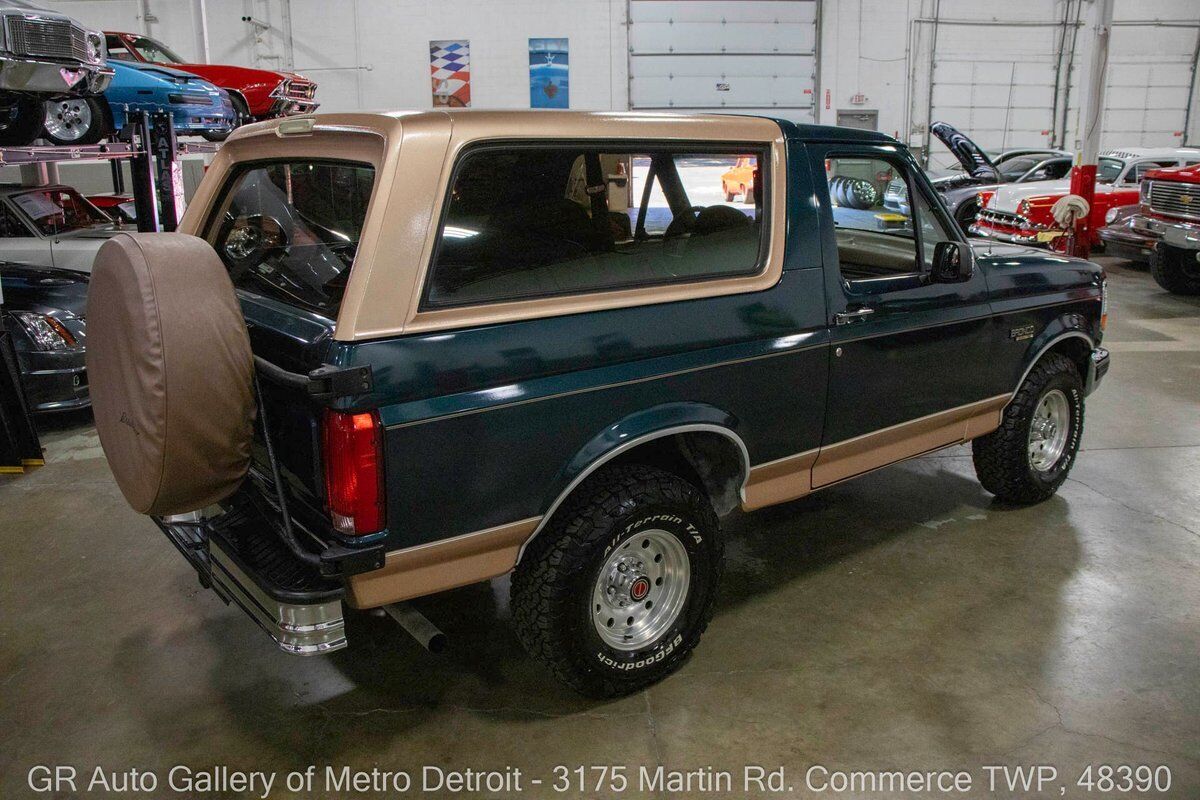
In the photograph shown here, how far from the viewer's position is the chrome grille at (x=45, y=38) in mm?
5848

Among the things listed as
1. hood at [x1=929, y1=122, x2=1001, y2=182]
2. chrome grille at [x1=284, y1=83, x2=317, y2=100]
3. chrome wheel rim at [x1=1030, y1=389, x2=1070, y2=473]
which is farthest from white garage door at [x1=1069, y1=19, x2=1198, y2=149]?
chrome wheel rim at [x1=1030, y1=389, x2=1070, y2=473]

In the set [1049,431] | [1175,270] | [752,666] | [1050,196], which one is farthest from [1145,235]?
[752,666]

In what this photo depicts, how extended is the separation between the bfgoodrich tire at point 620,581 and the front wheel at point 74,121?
22.0ft

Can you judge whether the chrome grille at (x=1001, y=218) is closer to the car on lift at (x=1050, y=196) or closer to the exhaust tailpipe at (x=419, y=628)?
the car on lift at (x=1050, y=196)

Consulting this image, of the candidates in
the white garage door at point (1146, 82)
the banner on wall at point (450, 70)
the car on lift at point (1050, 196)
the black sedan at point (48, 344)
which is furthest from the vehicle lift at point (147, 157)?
the white garage door at point (1146, 82)

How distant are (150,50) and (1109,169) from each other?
1374 centimetres

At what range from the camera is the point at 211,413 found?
2.33 meters

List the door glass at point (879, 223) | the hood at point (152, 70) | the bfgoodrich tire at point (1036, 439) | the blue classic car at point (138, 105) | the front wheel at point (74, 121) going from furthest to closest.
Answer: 1. the hood at point (152, 70)
2. the blue classic car at point (138, 105)
3. the front wheel at point (74, 121)
4. the bfgoodrich tire at point (1036, 439)
5. the door glass at point (879, 223)

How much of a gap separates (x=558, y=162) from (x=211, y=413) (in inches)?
48.6

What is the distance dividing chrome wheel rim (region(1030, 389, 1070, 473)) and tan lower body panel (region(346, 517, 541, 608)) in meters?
3.02

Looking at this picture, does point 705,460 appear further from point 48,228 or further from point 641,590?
point 48,228

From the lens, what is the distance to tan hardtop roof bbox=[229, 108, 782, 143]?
94.7 inches

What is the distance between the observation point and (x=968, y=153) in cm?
1333

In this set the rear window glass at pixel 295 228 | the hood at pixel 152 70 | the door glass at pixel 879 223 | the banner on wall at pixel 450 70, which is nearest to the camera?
the rear window glass at pixel 295 228
